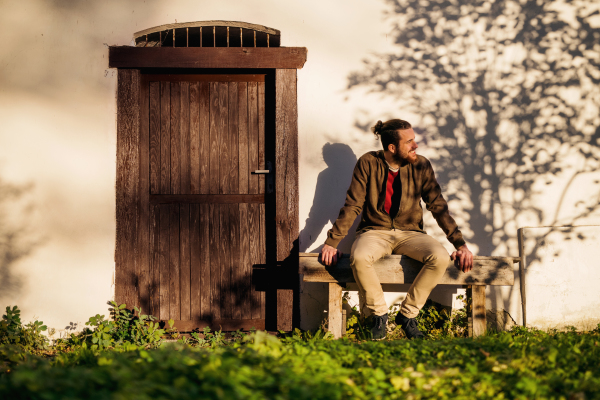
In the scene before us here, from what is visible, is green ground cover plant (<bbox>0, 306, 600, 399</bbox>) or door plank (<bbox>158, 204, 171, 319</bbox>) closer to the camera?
green ground cover plant (<bbox>0, 306, 600, 399</bbox>)

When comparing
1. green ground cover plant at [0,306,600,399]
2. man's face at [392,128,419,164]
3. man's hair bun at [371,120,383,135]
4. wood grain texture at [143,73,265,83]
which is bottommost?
green ground cover plant at [0,306,600,399]

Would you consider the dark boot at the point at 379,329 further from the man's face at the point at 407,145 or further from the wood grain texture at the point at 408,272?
the man's face at the point at 407,145

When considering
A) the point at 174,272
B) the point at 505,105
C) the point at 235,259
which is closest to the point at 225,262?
A: the point at 235,259

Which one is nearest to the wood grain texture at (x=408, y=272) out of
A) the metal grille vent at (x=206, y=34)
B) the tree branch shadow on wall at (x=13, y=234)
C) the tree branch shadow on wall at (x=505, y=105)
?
the tree branch shadow on wall at (x=505, y=105)

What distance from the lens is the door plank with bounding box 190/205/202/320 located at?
13.0 feet

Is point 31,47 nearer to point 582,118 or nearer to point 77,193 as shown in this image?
point 77,193

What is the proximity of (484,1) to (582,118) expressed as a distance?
1.47 meters

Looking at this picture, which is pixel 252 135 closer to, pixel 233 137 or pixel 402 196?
pixel 233 137

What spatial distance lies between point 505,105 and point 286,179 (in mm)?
2219

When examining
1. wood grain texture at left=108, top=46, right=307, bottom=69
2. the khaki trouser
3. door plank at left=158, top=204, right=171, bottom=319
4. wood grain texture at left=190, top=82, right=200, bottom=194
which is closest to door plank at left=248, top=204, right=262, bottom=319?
wood grain texture at left=190, top=82, right=200, bottom=194

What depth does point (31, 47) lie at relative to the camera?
3.87 meters

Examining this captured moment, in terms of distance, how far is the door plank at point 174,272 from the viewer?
3967mm

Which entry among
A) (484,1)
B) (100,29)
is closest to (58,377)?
(100,29)

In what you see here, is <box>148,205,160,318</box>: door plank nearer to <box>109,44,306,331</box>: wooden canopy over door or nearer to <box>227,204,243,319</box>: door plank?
<box>109,44,306,331</box>: wooden canopy over door
